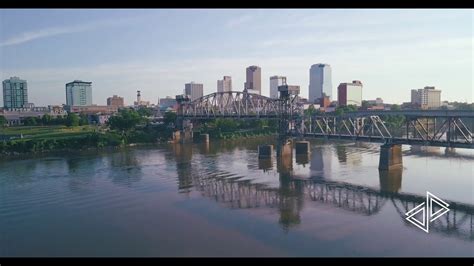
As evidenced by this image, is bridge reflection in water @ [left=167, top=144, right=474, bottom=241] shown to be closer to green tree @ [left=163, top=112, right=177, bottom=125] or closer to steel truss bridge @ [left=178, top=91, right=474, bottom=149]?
steel truss bridge @ [left=178, top=91, right=474, bottom=149]

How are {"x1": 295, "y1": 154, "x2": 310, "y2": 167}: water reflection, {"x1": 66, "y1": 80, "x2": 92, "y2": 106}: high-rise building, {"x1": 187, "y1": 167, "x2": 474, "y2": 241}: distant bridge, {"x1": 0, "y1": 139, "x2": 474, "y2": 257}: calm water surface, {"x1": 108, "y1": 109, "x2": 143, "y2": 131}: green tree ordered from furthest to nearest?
{"x1": 66, "y1": 80, "x2": 92, "y2": 106}: high-rise building, {"x1": 108, "y1": 109, "x2": 143, "y2": 131}: green tree, {"x1": 295, "y1": 154, "x2": 310, "y2": 167}: water reflection, {"x1": 187, "y1": 167, "x2": 474, "y2": 241}: distant bridge, {"x1": 0, "y1": 139, "x2": 474, "y2": 257}: calm water surface

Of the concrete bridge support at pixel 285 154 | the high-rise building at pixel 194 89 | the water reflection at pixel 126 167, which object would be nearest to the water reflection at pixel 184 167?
the water reflection at pixel 126 167

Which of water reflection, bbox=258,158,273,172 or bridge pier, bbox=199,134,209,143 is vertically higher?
bridge pier, bbox=199,134,209,143

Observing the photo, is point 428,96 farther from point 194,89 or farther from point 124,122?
point 124,122

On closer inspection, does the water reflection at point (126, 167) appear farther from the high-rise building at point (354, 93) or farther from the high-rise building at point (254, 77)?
the high-rise building at point (254, 77)

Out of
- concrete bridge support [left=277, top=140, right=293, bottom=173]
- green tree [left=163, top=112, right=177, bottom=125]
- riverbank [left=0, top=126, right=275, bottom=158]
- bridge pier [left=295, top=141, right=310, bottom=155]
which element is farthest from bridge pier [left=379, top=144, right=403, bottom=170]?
green tree [left=163, top=112, right=177, bottom=125]

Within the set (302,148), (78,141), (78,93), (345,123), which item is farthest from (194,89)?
(302,148)
